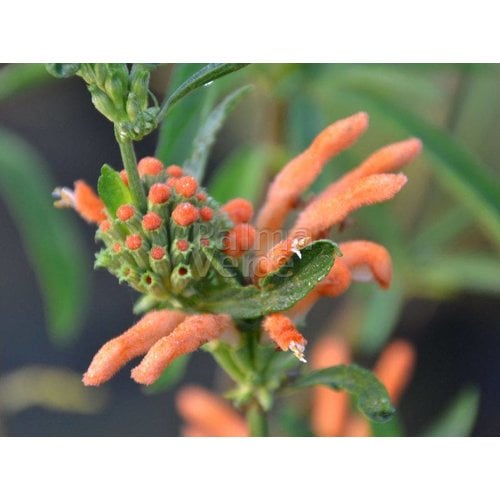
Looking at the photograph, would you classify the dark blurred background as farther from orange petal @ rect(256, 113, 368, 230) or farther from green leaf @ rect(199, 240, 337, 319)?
green leaf @ rect(199, 240, 337, 319)

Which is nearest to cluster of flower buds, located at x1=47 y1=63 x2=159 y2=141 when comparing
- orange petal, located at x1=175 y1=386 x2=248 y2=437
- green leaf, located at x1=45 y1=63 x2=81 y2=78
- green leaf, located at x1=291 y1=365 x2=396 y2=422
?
green leaf, located at x1=45 y1=63 x2=81 y2=78

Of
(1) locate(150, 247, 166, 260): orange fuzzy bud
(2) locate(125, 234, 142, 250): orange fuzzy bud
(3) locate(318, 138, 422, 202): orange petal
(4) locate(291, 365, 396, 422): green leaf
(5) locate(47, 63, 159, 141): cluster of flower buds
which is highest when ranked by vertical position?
(5) locate(47, 63, 159, 141): cluster of flower buds

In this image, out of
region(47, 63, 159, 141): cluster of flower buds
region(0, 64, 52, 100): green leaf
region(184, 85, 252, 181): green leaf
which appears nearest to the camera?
region(47, 63, 159, 141): cluster of flower buds

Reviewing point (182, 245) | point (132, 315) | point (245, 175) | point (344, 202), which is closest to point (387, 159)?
point (344, 202)

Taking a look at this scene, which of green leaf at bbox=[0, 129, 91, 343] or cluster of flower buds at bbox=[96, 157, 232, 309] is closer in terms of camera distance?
cluster of flower buds at bbox=[96, 157, 232, 309]

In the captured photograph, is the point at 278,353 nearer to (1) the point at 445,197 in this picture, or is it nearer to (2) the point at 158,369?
(2) the point at 158,369

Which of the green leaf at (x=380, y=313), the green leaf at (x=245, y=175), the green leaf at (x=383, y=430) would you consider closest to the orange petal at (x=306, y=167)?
the green leaf at (x=383, y=430)

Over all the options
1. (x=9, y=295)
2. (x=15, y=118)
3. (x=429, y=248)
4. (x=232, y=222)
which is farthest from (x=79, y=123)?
(x=232, y=222)
